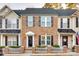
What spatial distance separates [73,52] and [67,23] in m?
0.34

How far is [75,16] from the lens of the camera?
137 ft

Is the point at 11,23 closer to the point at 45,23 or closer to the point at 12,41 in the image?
the point at 12,41

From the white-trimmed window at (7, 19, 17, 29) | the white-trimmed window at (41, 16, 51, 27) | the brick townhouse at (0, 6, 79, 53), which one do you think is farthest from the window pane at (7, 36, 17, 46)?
the white-trimmed window at (41, 16, 51, 27)

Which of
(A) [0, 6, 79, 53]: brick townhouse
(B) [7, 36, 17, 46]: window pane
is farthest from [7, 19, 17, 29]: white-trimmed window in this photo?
(B) [7, 36, 17, 46]: window pane

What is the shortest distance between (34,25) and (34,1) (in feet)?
0.90

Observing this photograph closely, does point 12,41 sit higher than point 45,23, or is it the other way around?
point 45,23

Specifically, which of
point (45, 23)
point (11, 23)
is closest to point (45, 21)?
point (45, 23)

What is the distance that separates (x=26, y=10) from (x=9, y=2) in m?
0.22

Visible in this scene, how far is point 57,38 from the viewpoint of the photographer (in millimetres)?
41812

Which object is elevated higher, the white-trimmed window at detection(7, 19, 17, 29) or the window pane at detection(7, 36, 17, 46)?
the white-trimmed window at detection(7, 19, 17, 29)

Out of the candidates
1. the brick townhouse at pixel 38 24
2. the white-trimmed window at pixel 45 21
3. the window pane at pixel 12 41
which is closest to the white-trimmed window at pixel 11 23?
the brick townhouse at pixel 38 24

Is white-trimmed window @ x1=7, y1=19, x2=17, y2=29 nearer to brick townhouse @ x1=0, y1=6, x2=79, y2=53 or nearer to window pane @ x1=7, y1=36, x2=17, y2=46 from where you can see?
brick townhouse @ x1=0, y1=6, x2=79, y2=53

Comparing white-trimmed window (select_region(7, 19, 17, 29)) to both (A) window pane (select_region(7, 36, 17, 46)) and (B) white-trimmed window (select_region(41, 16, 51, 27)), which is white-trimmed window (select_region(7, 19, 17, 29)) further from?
(B) white-trimmed window (select_region(41, 16, 51, 27))

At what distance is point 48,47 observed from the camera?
4181 cm
